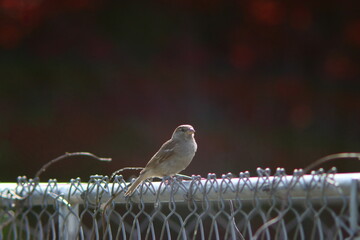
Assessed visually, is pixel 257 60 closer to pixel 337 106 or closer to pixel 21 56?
pixel 337 106

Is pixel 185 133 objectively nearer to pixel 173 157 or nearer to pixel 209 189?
pixel 173 157

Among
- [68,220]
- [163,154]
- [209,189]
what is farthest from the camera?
[163,154]

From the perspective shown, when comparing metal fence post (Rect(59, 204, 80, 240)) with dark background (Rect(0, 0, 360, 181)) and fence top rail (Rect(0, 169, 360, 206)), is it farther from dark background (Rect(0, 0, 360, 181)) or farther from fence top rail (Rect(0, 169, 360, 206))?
dark background (Rect(0, 0, 360, 181))

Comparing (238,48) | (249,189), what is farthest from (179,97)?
(249,189)

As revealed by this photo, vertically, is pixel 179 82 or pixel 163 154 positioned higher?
pixel 179 82

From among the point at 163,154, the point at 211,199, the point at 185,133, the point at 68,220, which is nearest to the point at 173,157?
the point at 163,154

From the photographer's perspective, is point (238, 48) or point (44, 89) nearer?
point (238, 48)
